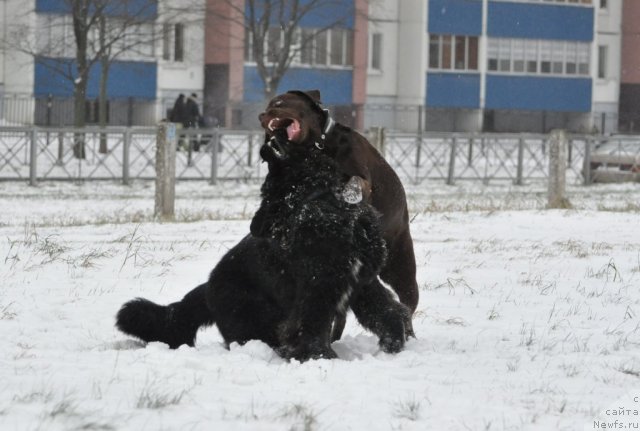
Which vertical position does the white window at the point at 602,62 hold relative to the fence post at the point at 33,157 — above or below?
above

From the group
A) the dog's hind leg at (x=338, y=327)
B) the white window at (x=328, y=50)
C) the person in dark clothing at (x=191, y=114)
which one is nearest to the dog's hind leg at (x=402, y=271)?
the dog's hind leg at (x=338, y=327)

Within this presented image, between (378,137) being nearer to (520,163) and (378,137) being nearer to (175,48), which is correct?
(520,163)

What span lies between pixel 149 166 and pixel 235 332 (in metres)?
18.1

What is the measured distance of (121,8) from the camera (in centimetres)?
2864

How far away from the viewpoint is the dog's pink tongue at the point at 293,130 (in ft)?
16.7

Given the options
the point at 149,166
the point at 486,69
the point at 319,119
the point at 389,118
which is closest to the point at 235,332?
the point at 319,119

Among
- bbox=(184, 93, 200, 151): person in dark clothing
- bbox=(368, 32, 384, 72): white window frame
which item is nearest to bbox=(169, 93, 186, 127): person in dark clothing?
bbox=(184, 93, 200, 151): person in dark clothing

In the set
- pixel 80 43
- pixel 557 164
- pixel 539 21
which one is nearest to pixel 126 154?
pixel 80 43

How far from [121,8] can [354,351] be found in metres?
24.2

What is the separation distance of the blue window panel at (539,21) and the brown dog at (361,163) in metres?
41.3

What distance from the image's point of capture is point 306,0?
1561 inches

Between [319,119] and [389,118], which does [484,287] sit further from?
[389,118]

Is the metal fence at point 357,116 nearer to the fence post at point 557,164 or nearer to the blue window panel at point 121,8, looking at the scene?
the blue window panel at point 121,8

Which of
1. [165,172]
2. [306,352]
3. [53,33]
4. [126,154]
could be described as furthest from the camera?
[53,33]
